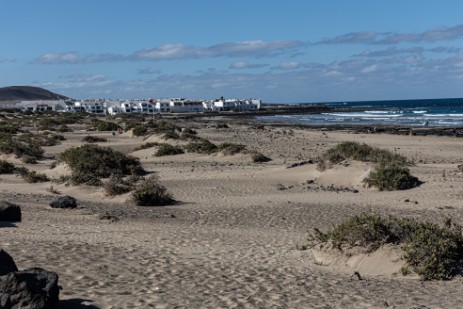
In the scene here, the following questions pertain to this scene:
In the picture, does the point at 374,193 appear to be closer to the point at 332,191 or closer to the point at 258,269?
the point at 332,191

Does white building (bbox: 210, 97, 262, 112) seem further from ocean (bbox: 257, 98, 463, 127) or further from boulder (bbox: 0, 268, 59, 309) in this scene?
boulder (bbox: 0, 268, 59, 309)

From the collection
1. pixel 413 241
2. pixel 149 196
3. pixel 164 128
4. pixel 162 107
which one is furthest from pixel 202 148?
pixel 162 107

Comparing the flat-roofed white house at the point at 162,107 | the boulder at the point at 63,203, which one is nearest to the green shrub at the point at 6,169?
the boulder at the point at 63,203

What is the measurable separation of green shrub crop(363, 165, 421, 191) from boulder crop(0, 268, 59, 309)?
14091 mm

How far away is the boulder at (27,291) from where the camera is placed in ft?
17.9

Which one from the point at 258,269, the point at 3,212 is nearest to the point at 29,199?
the point at 3,212

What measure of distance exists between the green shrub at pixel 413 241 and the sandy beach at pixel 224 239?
274mm

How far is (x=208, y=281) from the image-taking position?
318 inches

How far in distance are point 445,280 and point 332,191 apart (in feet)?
34.3

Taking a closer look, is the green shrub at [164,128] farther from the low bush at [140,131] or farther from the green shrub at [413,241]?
the green shrub at [413,241]

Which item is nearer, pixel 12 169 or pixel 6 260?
pixel 6 260

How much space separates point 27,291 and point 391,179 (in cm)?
1447

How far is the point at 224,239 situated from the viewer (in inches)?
457

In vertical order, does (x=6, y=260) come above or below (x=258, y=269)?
above
